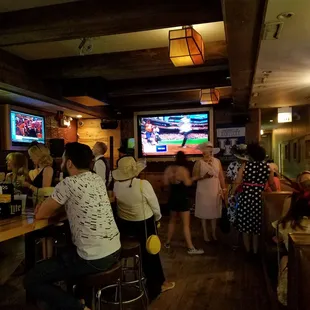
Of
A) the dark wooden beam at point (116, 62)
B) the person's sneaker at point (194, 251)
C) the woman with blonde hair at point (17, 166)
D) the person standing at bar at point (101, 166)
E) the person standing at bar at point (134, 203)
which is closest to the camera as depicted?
the person standing at bar at point (134, 203)

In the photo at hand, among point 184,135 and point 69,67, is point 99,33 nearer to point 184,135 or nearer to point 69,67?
point 69,67

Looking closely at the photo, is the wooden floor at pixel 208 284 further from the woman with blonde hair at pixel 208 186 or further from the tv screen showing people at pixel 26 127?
the tv screen showing people at pixel 26 127

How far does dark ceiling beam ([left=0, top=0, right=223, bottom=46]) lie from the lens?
2.70 meters

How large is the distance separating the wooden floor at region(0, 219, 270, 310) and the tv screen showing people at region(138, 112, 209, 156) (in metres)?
3.11

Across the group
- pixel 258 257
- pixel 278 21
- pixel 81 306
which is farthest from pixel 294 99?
pixel 81 306

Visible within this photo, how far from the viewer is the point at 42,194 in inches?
111

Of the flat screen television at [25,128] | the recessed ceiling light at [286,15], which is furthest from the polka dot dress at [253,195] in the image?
the flat screen television at [25,128]

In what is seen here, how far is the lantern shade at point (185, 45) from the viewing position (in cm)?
310

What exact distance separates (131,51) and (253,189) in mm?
2260

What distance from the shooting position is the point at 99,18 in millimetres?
2787

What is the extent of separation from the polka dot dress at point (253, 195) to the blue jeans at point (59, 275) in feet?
7.80

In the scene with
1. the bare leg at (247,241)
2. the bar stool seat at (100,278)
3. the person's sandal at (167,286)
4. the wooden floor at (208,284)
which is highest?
the bar stool seat at (100,278)

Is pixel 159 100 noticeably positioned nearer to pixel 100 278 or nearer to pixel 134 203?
pixel 134 203

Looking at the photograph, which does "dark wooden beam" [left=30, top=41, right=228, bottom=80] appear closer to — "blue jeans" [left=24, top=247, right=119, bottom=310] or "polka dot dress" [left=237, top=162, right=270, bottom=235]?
"polka dot dress" [left=237, top=162, right=270, bottom=235]
